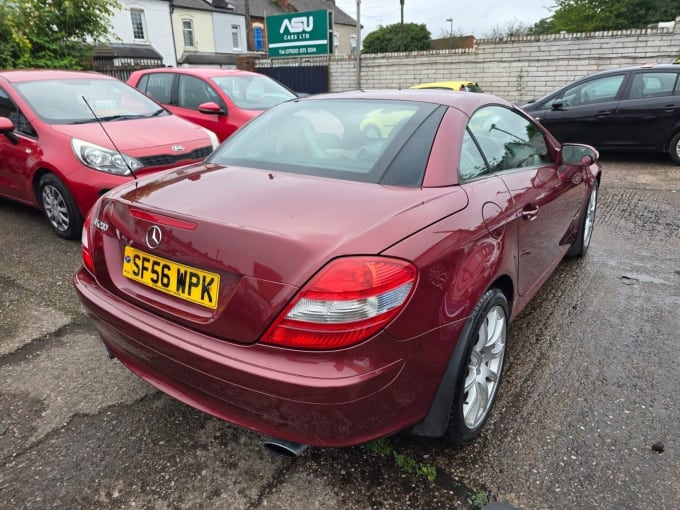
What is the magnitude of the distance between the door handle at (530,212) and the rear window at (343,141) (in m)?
0.63

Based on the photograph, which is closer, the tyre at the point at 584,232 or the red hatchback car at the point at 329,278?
the red hatchback car at the point at 329,278

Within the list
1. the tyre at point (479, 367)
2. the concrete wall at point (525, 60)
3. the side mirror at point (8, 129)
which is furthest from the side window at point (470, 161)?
the concrete wall at point (525, 60)

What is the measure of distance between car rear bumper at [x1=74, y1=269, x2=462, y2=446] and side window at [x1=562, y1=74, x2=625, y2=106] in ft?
25.8

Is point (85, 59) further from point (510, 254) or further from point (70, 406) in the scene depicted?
point (510, 254)

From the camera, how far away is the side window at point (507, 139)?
2473 mm

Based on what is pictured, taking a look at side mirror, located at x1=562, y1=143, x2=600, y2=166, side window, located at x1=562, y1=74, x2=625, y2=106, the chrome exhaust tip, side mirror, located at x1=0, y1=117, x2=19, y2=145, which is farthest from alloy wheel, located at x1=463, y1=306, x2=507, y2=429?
side window, located at x1=562, y1=74, x2=625, y2=106

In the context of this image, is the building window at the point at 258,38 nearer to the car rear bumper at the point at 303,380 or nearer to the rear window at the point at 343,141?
the rear window at the point at 343,141

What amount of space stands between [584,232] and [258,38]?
44098 mm

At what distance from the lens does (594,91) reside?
8078 millimetres

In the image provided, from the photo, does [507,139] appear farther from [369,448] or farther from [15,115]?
[15,115]

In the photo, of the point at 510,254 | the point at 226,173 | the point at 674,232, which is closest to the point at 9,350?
the point at 226,173

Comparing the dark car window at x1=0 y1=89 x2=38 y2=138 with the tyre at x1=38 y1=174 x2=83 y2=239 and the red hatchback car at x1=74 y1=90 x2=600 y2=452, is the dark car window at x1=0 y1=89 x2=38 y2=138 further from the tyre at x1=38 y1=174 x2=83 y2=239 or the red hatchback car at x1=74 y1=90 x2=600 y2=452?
the red hatchback car at x1=74 y1=90 x2=600 y2=452

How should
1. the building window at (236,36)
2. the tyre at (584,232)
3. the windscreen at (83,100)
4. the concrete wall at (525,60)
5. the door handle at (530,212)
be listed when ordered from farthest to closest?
the building window at (236,36) < the concrete wall at (525,60) < the windscreen at (83,100) < the tyre at (584,232) < the door handle at (530,212)

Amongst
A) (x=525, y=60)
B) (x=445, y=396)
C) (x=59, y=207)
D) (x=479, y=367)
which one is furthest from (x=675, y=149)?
(x=59, y=207)
